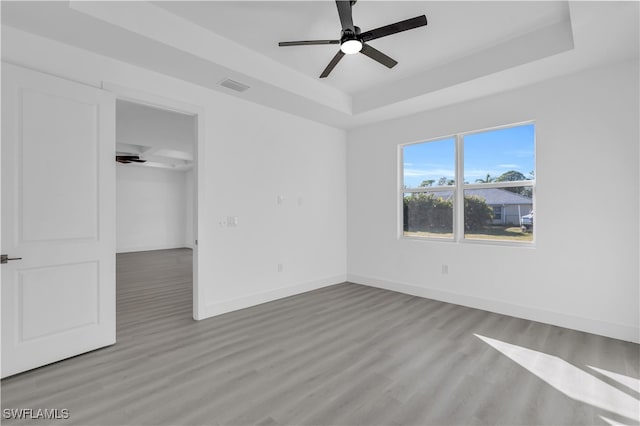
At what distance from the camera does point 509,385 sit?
226 cm

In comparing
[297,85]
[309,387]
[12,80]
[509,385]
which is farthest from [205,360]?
[297,85]

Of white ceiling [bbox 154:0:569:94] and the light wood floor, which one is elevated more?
white ceiling [bbox 154:0:569:94]

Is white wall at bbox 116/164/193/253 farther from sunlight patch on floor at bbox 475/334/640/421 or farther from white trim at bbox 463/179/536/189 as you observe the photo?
sunlight patch on floor at bbox 475/334/640/421

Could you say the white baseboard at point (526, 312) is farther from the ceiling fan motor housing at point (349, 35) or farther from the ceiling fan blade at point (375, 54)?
the ceiling fan motor housing at point (349, 35)

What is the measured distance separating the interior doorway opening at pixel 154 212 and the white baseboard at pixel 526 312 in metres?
3.00

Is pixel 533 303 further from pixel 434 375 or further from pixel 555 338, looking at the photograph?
pixel 434 375

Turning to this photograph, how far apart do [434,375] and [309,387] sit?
0.97 metres

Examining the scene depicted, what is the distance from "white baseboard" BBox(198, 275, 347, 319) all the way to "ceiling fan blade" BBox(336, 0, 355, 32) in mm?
3238

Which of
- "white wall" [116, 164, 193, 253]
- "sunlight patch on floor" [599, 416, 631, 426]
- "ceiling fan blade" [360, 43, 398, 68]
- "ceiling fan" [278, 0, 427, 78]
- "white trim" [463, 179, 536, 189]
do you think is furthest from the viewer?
"white wall" [116, 164, 193, 253]

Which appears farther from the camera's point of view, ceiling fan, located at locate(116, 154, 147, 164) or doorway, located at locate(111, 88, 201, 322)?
ceiling fan, located at locate(116, 154, 147, 164)

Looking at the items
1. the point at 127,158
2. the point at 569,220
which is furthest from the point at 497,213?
the point at 127,158

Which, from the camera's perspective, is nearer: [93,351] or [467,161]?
[93,351]

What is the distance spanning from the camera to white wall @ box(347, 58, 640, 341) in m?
3.04

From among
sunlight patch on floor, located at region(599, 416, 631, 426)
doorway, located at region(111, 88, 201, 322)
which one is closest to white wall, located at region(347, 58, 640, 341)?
sunlight patch on floor, located at region(599, 416, 631, 426)
